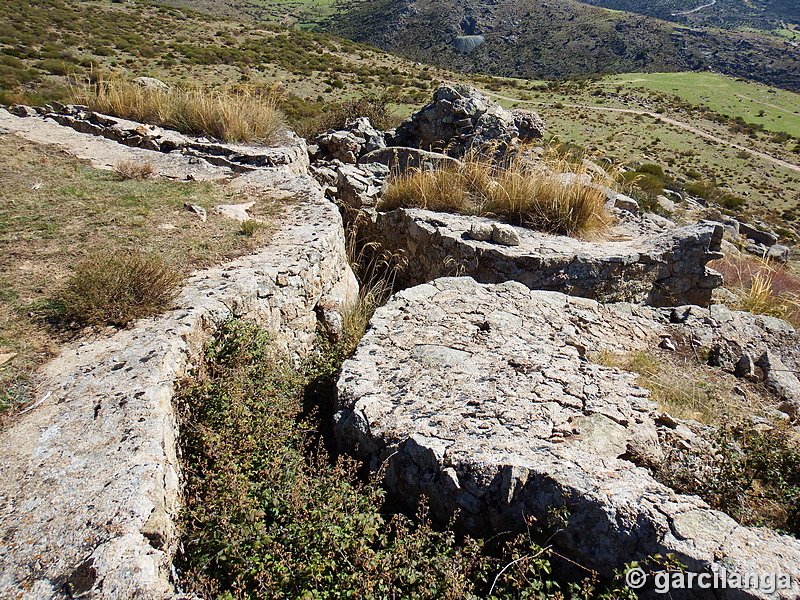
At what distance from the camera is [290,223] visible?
4.93 metres

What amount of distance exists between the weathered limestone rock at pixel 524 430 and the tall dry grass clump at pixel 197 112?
4.92 m

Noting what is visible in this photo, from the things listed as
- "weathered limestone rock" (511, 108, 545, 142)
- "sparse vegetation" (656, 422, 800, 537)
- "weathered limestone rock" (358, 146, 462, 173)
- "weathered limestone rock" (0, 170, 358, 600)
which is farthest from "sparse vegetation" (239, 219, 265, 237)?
"weathered limestone rock" (511, 108, 545, 142)

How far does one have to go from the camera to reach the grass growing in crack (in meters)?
1.96

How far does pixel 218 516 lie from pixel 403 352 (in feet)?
5.47

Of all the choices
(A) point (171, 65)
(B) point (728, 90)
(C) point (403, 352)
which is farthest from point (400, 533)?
(B) point (728, 90)

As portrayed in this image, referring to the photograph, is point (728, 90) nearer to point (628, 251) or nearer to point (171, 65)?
point (171, 65)

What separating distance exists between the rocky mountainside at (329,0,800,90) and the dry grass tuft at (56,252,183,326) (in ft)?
223

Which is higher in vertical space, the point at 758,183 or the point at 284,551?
the point at 284,551

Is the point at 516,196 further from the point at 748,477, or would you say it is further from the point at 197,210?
the point at 748,477

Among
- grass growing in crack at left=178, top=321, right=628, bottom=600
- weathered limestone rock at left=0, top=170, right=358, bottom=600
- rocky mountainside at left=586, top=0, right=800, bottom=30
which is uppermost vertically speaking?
rocky mountainside at left=586, top=0, right=800, bottom=30

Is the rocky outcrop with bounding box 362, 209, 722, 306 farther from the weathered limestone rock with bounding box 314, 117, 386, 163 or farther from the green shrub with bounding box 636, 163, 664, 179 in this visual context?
the green shrub with bounding box 636, 163, 664, 179

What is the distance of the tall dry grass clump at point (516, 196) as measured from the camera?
Answer: 568cm

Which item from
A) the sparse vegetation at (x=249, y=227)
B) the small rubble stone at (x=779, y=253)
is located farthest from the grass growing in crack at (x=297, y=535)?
the small rubble stone at (x=779, y=253)

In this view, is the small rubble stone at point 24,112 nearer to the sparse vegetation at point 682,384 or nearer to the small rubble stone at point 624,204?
the sparse vegetation at point 682,384
